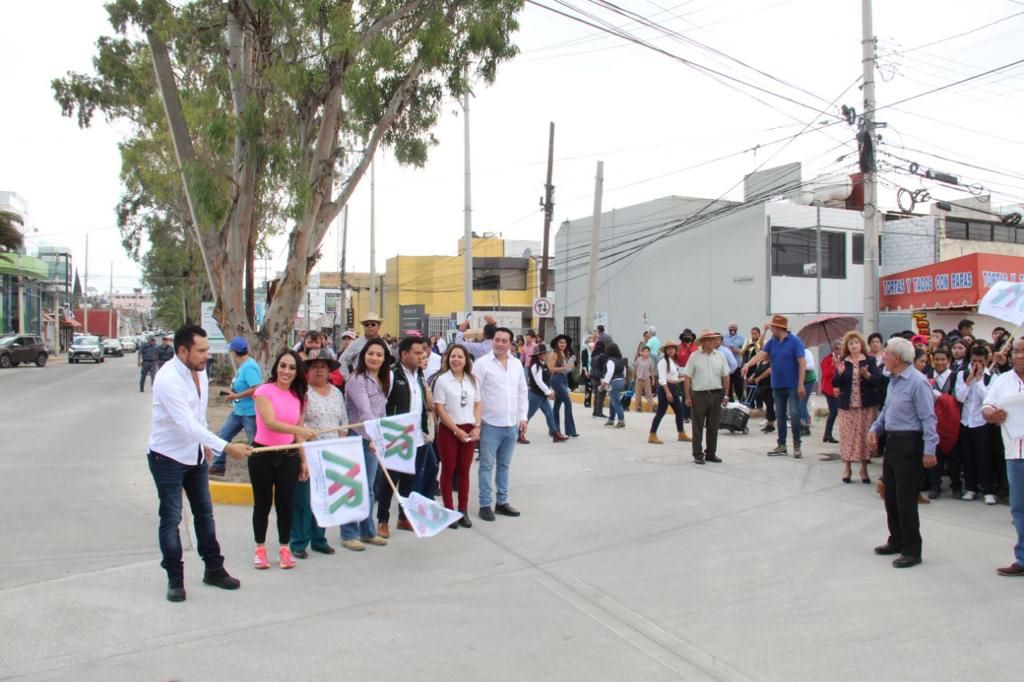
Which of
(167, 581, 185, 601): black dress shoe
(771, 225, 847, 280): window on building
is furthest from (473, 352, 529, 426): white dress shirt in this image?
(771, 225, 847, 280): window on building

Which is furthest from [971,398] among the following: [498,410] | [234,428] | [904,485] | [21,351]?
[21,351]

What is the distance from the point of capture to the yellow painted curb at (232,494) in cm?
824

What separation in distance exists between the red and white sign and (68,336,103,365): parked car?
4311 centimetres

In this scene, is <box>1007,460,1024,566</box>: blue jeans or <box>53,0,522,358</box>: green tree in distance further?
<box>53,0,522,358</box>: green tree in distance

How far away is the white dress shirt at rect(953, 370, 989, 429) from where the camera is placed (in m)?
8.09

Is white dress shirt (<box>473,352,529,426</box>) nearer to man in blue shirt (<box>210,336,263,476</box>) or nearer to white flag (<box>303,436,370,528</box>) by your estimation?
white flag (<box>303,436,370,528</box>)

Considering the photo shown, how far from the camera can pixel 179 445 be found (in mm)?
5262

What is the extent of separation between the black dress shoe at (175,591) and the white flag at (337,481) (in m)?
1.07

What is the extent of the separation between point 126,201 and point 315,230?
926 inches

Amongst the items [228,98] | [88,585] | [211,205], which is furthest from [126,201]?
[88,585]

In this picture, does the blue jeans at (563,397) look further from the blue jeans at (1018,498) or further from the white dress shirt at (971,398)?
the blue jeans at (1018,498)

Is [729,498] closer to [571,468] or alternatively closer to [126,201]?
[571,468]

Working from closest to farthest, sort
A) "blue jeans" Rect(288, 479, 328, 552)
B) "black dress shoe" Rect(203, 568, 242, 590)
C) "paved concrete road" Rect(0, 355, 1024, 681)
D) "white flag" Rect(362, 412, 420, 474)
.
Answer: "paved concrete road" Rect(0, 355, 1024, 681) < "black dress shoe" Rect(203, 568, 242, 590) < "blue jeans" Rect(288, 479, 328, 552) < "white flag" Rect(362, 412, 420, 474)

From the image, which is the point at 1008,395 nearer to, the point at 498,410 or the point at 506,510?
the point at 498,410
